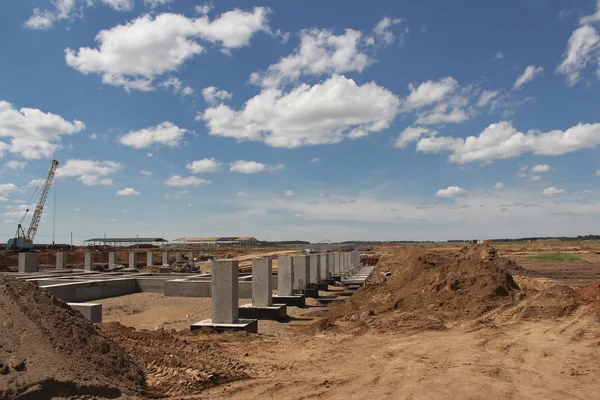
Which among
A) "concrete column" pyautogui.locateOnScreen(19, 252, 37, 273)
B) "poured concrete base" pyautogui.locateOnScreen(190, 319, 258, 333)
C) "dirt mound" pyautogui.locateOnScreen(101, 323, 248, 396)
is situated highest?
"concrete column" pyautogui.locateOnScreen(19, 252, 37, 273)

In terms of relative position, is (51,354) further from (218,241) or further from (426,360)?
(218,241)

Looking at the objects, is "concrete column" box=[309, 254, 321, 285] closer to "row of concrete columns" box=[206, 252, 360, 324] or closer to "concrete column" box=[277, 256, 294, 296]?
"row of concrete columns" box=[206, 252, 360, 324]

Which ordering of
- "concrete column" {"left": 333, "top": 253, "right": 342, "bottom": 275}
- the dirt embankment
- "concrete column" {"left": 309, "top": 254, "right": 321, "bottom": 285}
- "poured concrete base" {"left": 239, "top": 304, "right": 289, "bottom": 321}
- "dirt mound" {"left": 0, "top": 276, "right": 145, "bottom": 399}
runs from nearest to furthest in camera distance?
"dirt mound" {"left": 0, "top": 276, "right": 145, "bottom": 399} < the dirt embankment < "poured concrete base" {"left": 239, "top": 304, "right": 289, "bottom": 321} < "concrete column" {"left": 309, "top": 254, "right": 321, "bottom": 285} < "concrete column" {"left": 333, "top": 253, "right": 342, "bottom": 275}

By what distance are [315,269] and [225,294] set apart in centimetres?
999

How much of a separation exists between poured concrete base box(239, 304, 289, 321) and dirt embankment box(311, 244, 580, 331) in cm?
144

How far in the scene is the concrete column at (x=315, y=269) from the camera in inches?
772

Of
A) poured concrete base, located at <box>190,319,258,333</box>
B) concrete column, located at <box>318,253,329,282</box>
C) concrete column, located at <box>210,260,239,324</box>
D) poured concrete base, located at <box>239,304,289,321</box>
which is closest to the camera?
poured concrete base, located at <box>190,319,258,333</box>

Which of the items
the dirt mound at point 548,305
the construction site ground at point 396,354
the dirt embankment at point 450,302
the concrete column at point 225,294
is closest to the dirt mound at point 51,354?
the construction site ground at point 396,354

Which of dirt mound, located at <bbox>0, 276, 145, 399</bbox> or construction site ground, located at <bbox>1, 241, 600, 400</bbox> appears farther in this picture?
construction site ground, located at <bbox>1, 241, 600, 400</bbox>

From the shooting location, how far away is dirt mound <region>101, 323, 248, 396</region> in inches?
239

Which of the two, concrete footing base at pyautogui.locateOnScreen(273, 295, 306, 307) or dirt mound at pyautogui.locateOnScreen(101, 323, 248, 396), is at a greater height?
dirt mound at pyautogui.locateOnScreen(101, 323, 248, 396)

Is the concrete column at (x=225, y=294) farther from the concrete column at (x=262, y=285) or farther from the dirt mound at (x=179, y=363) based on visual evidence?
the concrete column at (x=262, y=285)

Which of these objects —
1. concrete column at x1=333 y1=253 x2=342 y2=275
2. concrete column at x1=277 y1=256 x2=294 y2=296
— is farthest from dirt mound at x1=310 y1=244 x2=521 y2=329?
concrete column at x1=333 y1=253 x2=342 y2=275

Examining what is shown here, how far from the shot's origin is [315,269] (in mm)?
20312
